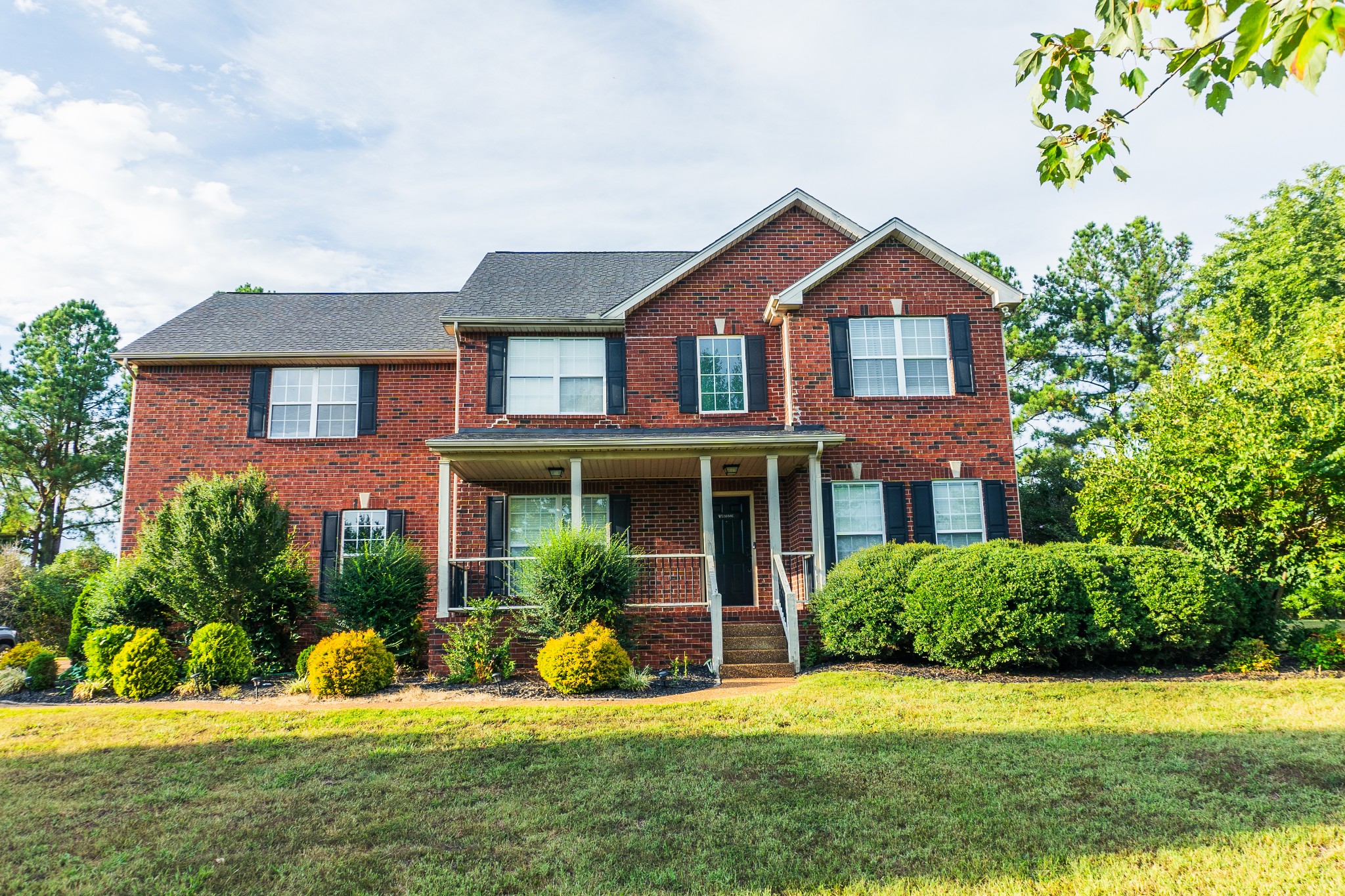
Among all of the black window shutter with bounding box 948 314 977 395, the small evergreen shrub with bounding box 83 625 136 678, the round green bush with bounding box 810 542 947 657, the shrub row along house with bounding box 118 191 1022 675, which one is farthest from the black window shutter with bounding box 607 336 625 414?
the small evergreen shrub with bounding box 83 625 136 678

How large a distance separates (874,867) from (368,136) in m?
11.5

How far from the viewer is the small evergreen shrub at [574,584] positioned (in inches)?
440

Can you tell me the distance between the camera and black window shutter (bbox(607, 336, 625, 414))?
582 inches

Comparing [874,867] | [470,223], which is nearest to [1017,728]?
[874,867]

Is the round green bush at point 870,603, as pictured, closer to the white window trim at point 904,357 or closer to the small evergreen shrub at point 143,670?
the white window trim at point 904,357

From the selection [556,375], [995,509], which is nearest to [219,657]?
[556,375]

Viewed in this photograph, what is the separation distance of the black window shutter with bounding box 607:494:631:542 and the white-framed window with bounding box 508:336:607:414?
1542mm

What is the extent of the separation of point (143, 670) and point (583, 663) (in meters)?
5.73

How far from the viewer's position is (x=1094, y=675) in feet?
32.6

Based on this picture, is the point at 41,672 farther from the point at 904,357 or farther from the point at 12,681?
the point at 904,357

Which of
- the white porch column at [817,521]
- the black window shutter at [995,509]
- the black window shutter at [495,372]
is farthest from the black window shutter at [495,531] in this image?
the black window shutter at [995,509]

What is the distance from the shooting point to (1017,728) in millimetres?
7770

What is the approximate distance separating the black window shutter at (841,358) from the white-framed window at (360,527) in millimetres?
8349

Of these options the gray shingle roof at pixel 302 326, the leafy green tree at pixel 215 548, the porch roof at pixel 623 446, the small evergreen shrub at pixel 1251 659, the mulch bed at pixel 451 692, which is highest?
the gray shingle roof at pixel 302 326
